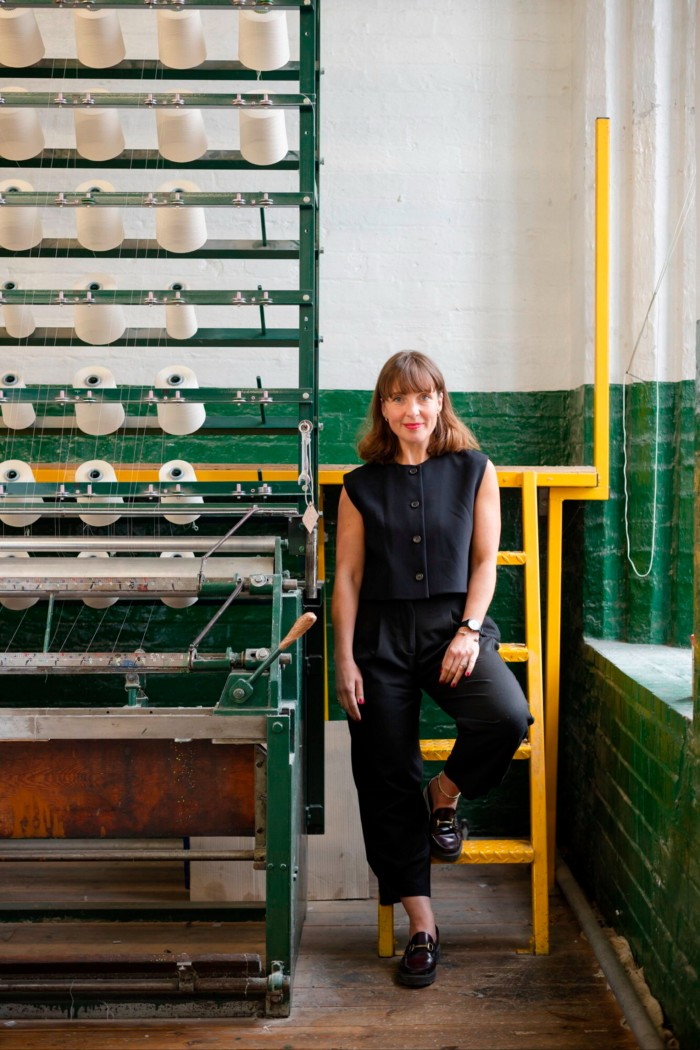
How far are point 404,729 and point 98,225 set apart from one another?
159 cm

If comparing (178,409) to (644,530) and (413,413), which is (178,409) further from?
(644,530)

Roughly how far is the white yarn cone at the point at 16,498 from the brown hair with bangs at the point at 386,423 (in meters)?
0.92

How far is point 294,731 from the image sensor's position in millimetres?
2383

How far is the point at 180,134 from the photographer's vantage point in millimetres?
2660

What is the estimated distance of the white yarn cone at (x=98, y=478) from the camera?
267 centimetres

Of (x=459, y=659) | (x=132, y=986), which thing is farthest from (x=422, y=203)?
(x=132, y=986)

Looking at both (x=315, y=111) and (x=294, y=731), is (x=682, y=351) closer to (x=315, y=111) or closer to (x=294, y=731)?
(x=315, y=111)

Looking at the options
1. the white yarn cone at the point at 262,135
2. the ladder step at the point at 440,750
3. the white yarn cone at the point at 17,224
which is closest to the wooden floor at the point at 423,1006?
the ladder step at the point at 440,750

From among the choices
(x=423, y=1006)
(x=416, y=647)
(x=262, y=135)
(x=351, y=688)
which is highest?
(x=262, y=135)

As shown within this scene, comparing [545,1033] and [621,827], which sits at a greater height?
[621,827]

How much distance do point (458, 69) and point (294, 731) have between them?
2450mm

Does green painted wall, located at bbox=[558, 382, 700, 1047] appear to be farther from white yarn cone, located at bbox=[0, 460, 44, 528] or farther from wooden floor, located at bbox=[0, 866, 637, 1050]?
white yarn cone, located at bbox=[0, 460, 44, 528]

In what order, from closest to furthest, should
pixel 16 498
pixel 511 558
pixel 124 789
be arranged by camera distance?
pixel 124 789 → pixel 16 498 → pixel 511 558

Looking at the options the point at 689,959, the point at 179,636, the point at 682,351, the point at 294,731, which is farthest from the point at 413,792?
the point at 682,351
